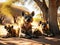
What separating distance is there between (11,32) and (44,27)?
2.13m

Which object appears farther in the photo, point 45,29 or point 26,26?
point 45,29

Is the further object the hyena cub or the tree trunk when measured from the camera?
the tree trunk

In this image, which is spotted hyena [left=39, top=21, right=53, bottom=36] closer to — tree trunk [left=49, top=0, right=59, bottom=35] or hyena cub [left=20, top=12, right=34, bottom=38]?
tree trunk [left=49, top=0, right=59, bottom=35]

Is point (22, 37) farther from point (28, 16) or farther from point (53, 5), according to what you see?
point (53, 5)

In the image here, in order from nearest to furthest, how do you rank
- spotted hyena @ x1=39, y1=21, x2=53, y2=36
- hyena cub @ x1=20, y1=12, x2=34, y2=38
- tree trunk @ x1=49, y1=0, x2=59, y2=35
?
1. hyena cub @ x1=20, y1=12, x2=34, y2=38
2. spotted hyena @ x1=39, y1=21, x2=53, y2=36
3. tree trunk @ x1=49, y1=0, x2=59, y2=35

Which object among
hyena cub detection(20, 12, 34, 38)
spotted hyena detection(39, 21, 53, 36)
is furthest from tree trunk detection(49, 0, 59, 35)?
hyena cub detection(20, 12, 34, 38)

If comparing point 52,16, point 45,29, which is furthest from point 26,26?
point 52,16

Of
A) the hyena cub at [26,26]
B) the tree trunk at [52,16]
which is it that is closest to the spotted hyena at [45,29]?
the tree trunk at [52,16]

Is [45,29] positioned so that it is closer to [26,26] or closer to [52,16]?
[52,16]

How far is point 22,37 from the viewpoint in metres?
9.87

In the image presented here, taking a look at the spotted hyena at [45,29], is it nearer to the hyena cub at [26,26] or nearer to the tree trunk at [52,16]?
the tree trunk at [52,16]

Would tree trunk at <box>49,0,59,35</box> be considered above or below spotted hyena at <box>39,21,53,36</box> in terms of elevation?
above

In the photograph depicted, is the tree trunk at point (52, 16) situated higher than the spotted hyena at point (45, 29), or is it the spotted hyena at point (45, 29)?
the tree trunk at point (52, 16)

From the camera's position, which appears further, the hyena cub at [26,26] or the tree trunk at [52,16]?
the tree trunk at [52,16]
